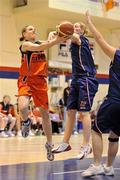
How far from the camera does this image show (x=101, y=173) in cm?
531

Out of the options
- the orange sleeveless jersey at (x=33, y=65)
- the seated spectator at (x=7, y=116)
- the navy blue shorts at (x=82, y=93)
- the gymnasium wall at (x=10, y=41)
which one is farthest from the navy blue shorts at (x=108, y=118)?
the gymnasium wall at (x=10, y=41)

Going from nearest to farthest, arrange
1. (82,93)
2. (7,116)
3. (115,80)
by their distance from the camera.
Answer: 1. (115,80)
2. (82,93)
3. (7,116)

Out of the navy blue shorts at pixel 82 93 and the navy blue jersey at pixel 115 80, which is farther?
the navy blue shorts at pixel 82 93

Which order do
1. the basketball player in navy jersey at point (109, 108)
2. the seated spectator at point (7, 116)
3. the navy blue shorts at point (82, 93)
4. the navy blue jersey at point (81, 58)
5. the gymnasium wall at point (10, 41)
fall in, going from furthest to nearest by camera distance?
1. the gymnasium wall at point (10, 41)
2. the seated spectator at point (7, 116)
3. the navy blue jersey at point (81, 58)
4. the navy blue shorts at point (82, 93)
5. the basketball player in navy jersey at point (109, 108)

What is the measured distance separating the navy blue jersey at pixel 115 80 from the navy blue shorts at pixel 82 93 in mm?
1087

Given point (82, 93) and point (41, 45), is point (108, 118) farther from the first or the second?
point (41, 45)

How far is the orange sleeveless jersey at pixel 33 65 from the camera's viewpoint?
628cm

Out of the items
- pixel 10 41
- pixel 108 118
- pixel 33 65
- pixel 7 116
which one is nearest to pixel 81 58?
pixel 33 65

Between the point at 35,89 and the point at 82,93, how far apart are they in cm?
69

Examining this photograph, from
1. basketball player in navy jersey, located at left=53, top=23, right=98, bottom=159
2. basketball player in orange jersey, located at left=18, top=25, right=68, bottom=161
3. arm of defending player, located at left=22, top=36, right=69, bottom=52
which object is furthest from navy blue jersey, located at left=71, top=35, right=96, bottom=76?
arm of defending player, located at left=22, top=36, right=69, bottom=52

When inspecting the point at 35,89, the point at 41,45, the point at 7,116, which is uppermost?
the point at 41,45

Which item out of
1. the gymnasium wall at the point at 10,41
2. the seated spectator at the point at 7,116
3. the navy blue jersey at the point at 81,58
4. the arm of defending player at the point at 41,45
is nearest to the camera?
the arm of defending player at the point at 41,45

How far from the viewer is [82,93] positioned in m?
6.07

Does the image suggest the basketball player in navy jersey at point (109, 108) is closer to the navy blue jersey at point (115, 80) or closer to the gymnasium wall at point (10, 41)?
the navy blue jersey at point (115, 80)
